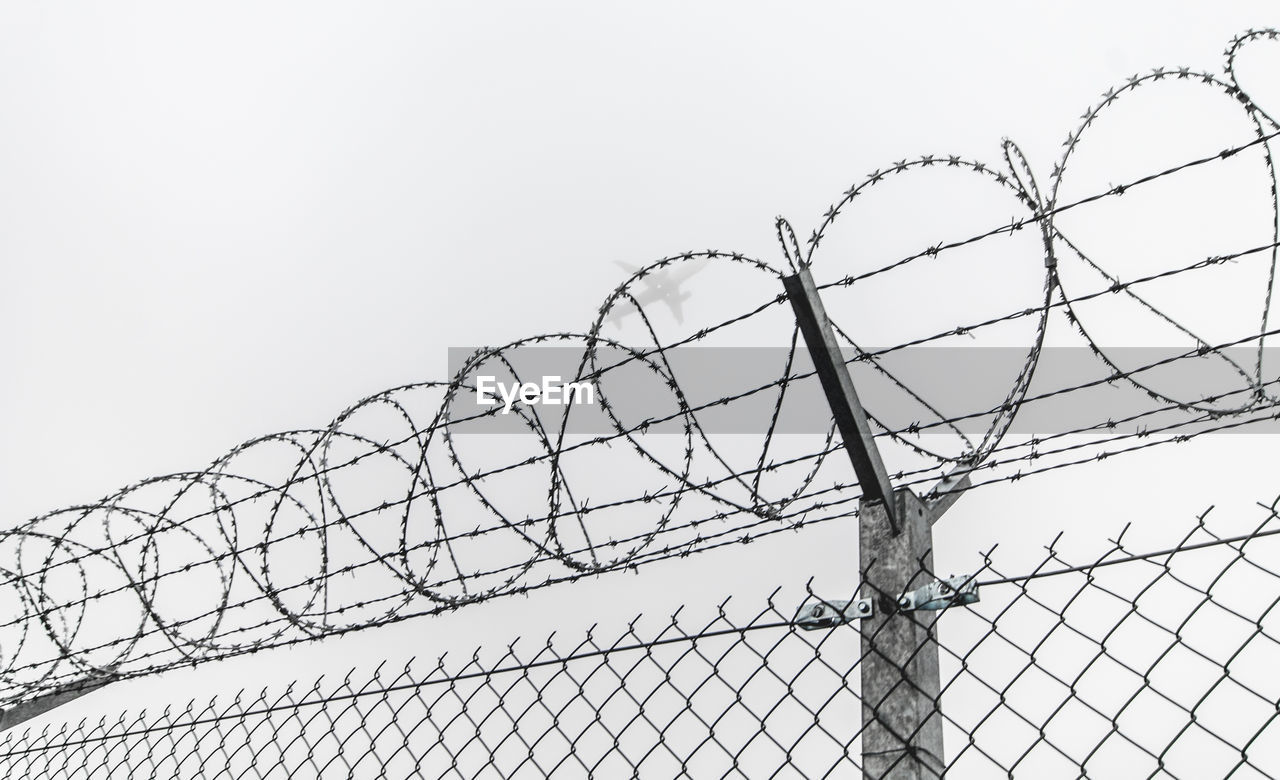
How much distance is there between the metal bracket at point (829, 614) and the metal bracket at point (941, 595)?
0.27ft

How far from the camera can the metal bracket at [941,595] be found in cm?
236

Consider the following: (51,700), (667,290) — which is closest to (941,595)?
(51,700)

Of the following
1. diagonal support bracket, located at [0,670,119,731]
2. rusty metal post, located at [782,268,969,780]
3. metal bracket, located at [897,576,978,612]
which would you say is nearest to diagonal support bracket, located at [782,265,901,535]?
rusty metal post, located at [782,268,969,780]

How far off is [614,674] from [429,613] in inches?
48.0

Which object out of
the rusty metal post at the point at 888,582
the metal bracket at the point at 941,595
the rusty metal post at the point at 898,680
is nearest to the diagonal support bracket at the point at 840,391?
the rusty metal post at the point at 888,582

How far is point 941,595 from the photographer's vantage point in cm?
243

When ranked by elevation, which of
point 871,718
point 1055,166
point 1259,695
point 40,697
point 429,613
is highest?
point 1055,166

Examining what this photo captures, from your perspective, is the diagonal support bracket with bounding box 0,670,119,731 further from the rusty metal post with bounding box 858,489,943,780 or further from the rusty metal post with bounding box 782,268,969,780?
the rusty metal post with bounding box 858,489,943,780

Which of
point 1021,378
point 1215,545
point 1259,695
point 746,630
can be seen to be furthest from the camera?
point 1021,378

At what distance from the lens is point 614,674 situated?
271cm

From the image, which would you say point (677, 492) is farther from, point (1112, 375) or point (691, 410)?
point (1112, 375)

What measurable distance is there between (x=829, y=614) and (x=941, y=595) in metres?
0.24

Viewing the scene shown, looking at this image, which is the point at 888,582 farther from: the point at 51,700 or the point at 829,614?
the point at 51,700

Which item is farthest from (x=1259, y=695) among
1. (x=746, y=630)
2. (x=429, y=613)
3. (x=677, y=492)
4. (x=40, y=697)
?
(x=40, y=697)
